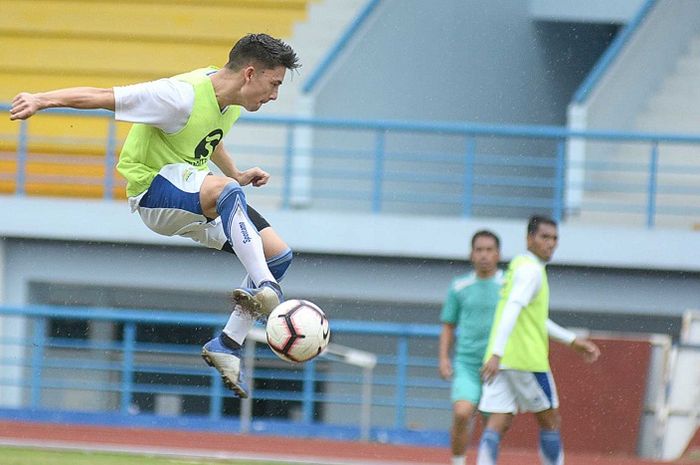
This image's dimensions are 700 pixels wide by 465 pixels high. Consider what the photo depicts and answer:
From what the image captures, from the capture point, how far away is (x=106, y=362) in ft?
51.9

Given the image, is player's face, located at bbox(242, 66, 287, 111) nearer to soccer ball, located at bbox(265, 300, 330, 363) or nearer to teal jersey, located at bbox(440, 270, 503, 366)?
soccer ball, located at bbox(265, 300, 330, 363)

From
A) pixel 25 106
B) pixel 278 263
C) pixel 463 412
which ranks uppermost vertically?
pixel 25 106

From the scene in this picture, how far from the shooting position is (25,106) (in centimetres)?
650

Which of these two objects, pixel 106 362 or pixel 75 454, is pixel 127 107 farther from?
pixel 106 362

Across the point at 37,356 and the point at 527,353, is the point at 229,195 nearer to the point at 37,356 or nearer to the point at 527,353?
the point at 527,353

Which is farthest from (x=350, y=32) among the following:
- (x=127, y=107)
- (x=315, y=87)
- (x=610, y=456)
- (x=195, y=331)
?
(x=127, y=107)

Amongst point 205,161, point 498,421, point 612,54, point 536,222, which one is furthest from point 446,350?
point 612,54

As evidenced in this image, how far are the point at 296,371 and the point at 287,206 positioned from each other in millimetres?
2911

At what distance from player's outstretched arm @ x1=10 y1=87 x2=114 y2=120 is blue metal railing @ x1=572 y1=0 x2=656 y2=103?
7.79m

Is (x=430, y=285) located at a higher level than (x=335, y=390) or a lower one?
higher

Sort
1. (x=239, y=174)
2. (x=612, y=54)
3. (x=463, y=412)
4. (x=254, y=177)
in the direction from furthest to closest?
(x=612, y=54) < (x=463, y=412) < (x=239, y=174) < (x=254, y=177)

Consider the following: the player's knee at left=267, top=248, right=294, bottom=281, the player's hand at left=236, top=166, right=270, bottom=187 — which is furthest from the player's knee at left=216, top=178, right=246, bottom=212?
the player's hand at left=236, top=166, right=270, bottom=187

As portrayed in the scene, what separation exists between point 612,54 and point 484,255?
17.6 feet

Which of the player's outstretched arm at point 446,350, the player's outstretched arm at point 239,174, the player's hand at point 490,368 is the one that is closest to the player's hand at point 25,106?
the player's outstretched arm at point 239,174
